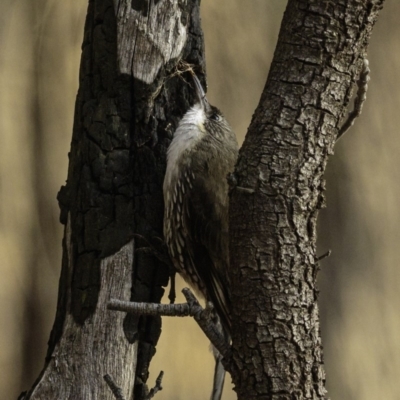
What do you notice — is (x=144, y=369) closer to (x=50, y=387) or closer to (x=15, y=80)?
(x=50, y=387)

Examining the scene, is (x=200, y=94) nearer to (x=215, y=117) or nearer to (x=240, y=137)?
(x=215, y=117)

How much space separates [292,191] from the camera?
1.63 m

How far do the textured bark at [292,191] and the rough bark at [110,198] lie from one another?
61 centimetres

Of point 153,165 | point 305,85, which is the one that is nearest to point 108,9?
point 153,165

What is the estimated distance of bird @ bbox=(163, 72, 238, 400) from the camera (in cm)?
A: 225

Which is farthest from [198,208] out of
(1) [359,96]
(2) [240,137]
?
(2) [240,137]

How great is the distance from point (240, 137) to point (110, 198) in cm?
128

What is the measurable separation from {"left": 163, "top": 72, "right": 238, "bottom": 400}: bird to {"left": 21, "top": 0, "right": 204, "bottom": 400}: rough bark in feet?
0.25

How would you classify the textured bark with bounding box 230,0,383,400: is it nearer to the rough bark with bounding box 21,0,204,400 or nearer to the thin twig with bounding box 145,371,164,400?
the thin twig with bounding box 145,371,164,400

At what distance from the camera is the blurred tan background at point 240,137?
8.57ft

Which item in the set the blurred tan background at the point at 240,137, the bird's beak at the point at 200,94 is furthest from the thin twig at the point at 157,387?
the bird's beak at the point at 200,94

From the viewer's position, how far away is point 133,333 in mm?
2195

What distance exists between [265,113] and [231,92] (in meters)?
1.71

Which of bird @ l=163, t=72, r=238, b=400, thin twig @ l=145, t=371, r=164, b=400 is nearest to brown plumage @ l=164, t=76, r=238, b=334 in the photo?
bird @ l=163, t=72, r=238, b=400
